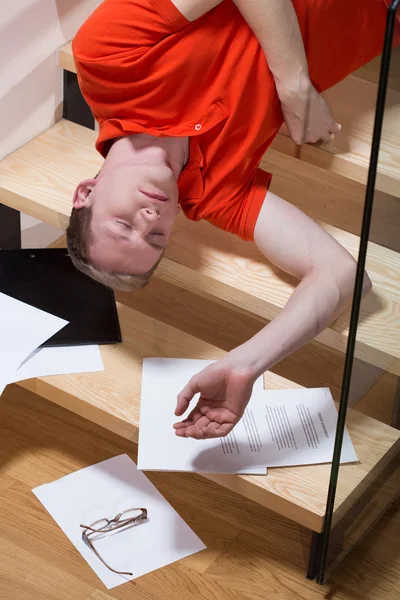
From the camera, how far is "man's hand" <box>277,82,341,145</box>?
181cm

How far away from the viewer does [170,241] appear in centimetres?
202

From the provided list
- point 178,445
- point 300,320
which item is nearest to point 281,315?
point 300,320

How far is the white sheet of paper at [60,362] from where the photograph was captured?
1878mm

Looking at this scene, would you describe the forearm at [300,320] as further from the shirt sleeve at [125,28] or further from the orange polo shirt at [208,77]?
the shirt sleeve at [125,28]

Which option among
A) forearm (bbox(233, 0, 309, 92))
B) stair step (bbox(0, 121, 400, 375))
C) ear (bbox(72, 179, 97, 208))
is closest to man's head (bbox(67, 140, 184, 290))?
ear (bbox(72, 179, 97, 208))

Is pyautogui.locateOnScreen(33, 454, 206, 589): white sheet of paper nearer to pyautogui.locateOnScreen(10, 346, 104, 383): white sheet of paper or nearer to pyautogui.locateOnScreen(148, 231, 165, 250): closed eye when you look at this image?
pyautogui.locateOnScreen(10, 346, 104, 383): white sheet of paper

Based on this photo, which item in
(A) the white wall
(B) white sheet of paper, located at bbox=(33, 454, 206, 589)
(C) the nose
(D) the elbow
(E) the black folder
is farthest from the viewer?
(A) the white wall

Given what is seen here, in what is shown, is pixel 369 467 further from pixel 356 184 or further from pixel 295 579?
pixel 356 184

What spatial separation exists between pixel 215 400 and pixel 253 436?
0.56 feet

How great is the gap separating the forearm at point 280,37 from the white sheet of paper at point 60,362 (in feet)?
2.06

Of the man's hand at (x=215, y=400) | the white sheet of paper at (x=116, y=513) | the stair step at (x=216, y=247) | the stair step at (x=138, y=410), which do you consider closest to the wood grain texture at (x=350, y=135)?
the stair step at (x=216, y=247)

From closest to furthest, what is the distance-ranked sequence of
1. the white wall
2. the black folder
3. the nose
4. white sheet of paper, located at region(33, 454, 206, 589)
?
1. the nose
2. white sheet of paper, located at region(33, 454, 206, 589)
3. the black folder
4. the white wall

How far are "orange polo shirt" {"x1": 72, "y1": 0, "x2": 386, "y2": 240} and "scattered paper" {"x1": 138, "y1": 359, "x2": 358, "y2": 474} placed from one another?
323 mm

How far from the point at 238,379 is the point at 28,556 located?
1.88ft
